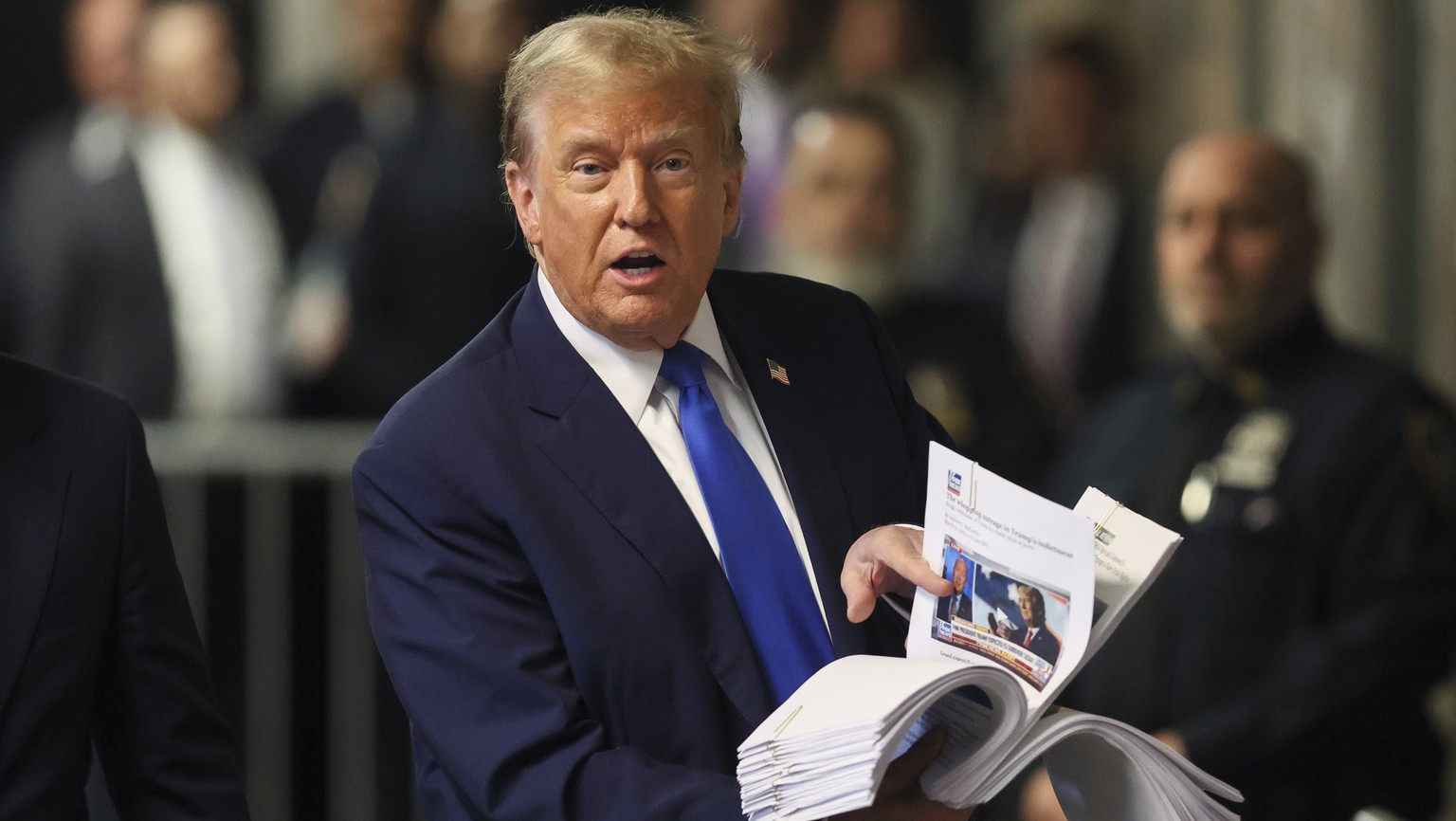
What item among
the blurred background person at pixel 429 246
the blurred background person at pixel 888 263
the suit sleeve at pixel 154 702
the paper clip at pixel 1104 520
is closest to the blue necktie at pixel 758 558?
the paper clip at pixel 1104 520

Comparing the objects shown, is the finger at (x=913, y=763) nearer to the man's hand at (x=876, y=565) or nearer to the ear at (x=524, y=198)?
the man's hand at (x=876, y=565)

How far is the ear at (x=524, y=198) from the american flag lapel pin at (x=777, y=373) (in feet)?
1.20

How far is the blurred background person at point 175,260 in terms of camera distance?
659 centimetres

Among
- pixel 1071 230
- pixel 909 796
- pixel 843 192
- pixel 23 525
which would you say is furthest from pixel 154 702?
pixel 1071 230

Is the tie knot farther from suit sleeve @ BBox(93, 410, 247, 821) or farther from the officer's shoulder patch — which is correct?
the officer's shoulder patch

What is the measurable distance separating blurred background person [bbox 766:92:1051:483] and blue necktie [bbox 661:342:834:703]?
3092 mm

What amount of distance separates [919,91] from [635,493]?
18.2 ft

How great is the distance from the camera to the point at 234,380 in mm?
A: 6863

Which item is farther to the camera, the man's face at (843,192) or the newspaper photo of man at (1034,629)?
the man's face at (843,192)

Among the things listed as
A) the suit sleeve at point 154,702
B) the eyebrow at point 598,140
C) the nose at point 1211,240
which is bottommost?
the suit sleeve at point 154,702

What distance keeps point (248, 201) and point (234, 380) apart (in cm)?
68

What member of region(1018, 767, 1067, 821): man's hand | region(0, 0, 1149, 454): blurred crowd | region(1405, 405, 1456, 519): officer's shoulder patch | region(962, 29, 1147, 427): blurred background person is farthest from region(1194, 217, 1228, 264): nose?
region(962, 29, 1147, 427): blurred background person

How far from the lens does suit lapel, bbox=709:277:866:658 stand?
256 centimetres

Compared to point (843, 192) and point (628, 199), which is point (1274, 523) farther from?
point (628, 199)
